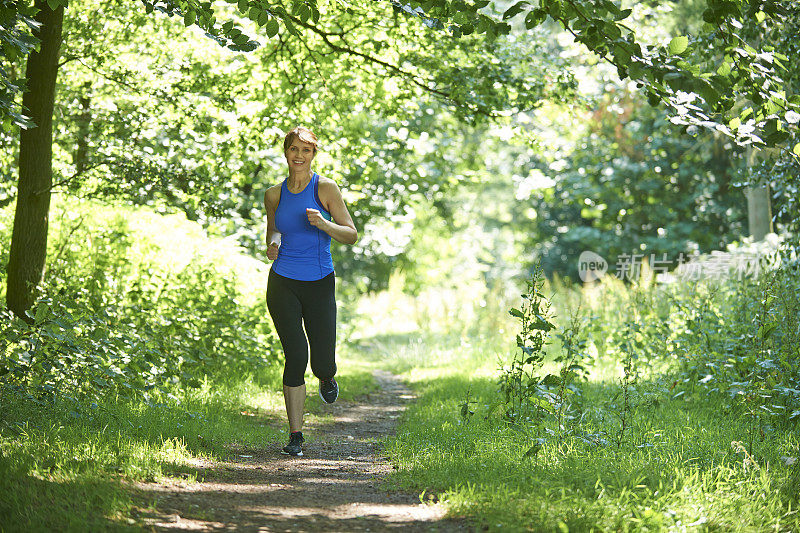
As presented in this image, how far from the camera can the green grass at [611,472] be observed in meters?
3.79

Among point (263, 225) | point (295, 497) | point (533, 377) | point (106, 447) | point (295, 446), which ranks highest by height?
point (263, 225)

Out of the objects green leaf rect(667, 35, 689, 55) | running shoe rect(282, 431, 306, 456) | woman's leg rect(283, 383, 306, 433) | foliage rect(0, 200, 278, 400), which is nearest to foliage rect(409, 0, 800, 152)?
green leaf rect(667, 35, 689, 55)

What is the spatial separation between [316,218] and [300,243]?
0.32 metres

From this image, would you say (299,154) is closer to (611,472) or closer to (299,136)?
(299,136)

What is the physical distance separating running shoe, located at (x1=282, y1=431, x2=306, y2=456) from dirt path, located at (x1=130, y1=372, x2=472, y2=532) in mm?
53

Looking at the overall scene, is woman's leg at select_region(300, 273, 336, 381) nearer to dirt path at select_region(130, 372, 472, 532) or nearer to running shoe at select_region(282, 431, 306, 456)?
running shoe at select_region(282, 431, 306, 456)

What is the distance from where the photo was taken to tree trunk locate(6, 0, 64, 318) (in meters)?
6.31

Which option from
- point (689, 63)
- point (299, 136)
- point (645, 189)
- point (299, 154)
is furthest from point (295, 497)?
point (645, 189)

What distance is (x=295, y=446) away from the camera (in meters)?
5.61

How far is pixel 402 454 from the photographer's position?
17.9 feet

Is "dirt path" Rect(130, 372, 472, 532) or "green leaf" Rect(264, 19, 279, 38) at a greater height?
"green leaf" Rect(264, 19, 279, 38)

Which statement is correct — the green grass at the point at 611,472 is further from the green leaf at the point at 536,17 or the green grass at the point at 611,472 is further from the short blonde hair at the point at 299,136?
the green leaf at the point at 536,17

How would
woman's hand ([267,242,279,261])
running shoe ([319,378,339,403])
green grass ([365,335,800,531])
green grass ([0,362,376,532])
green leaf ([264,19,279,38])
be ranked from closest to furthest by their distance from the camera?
1. green grass ([0,362,376,532])
2. green grass ([365,335,800,531])
3. green leaf ([264,19,279,38])
4. woman's hand ([267,242,279,261])
5. running shoe ([319,378,339,403])

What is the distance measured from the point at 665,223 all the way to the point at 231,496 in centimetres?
1606
